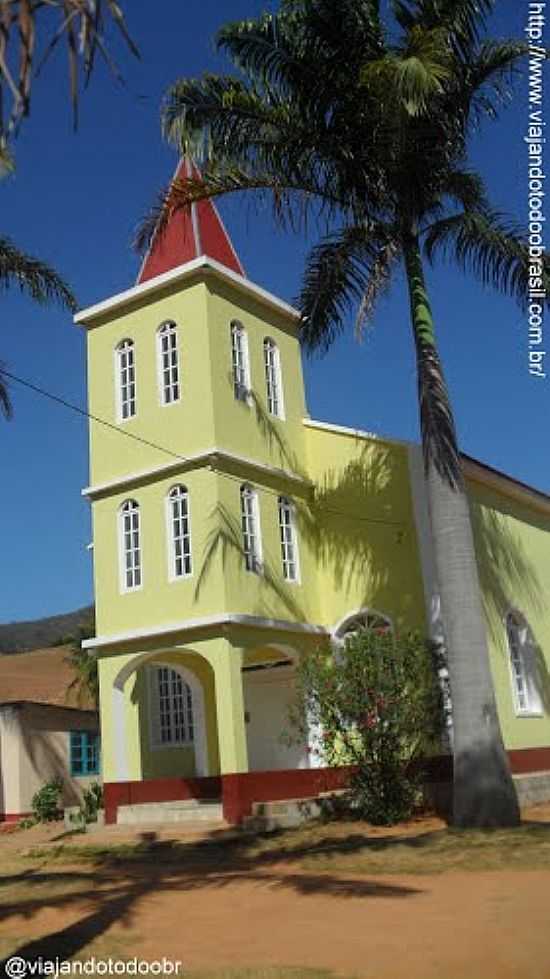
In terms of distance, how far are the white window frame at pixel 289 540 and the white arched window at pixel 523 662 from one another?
15.7ft

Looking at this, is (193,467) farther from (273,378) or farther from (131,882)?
(131,882)

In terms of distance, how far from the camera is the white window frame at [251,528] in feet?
62.9

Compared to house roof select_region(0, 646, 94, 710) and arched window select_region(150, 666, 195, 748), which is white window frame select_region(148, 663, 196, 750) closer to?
arched window select_region(150, 666, 195, 748)

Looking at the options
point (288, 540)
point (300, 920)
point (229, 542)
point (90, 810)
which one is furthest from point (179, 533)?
point (300, 920)

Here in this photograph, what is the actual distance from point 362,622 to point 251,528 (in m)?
3.04

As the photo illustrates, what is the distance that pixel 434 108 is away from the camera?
15766 millimetres

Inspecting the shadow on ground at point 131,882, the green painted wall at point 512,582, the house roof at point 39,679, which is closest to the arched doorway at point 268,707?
the green painted wall at point 512,582

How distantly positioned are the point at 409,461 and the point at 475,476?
1.79 metres

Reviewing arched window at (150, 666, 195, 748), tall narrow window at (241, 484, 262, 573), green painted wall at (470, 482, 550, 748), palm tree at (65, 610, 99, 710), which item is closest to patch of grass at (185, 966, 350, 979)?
tall narrow window at (241, 484, 262, 573)

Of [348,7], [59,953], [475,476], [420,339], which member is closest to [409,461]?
[475,476]

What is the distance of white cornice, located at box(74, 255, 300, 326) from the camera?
19719 mm

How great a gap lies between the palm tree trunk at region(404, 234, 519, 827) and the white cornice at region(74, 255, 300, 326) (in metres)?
4.41

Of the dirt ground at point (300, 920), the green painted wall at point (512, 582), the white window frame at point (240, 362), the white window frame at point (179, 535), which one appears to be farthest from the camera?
the green painted wall at point (512, 582)

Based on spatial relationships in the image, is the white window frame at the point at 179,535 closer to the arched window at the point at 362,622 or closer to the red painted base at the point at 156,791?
the arched window at the point at 362,622
